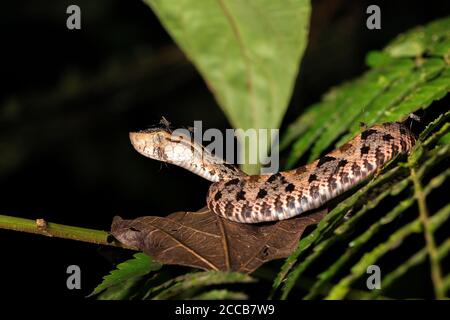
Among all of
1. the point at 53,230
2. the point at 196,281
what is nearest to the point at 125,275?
the point at 53,230

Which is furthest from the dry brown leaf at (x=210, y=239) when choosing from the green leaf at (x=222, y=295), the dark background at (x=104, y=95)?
the dark background at (x=104, y=95)

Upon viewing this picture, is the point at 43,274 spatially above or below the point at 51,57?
below

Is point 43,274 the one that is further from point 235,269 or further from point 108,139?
point 235,269

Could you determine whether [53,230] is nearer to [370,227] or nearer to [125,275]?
[125,275]

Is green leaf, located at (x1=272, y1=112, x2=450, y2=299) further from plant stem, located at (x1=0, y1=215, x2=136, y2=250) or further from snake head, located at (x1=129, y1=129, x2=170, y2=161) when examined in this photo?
snake head, located at (x1=129, y1=129, x2=170, y2=161)

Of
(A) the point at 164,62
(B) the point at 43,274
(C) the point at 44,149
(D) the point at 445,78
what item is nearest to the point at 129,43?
(A) the point at 164,62

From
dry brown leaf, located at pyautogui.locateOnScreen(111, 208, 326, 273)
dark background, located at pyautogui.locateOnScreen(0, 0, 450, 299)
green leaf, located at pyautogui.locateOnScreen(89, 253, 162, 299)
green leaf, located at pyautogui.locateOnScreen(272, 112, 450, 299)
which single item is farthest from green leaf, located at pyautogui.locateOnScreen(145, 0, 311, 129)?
dark background, located at pyautogui.locateOnScreen(0, 0, 450, 299)
